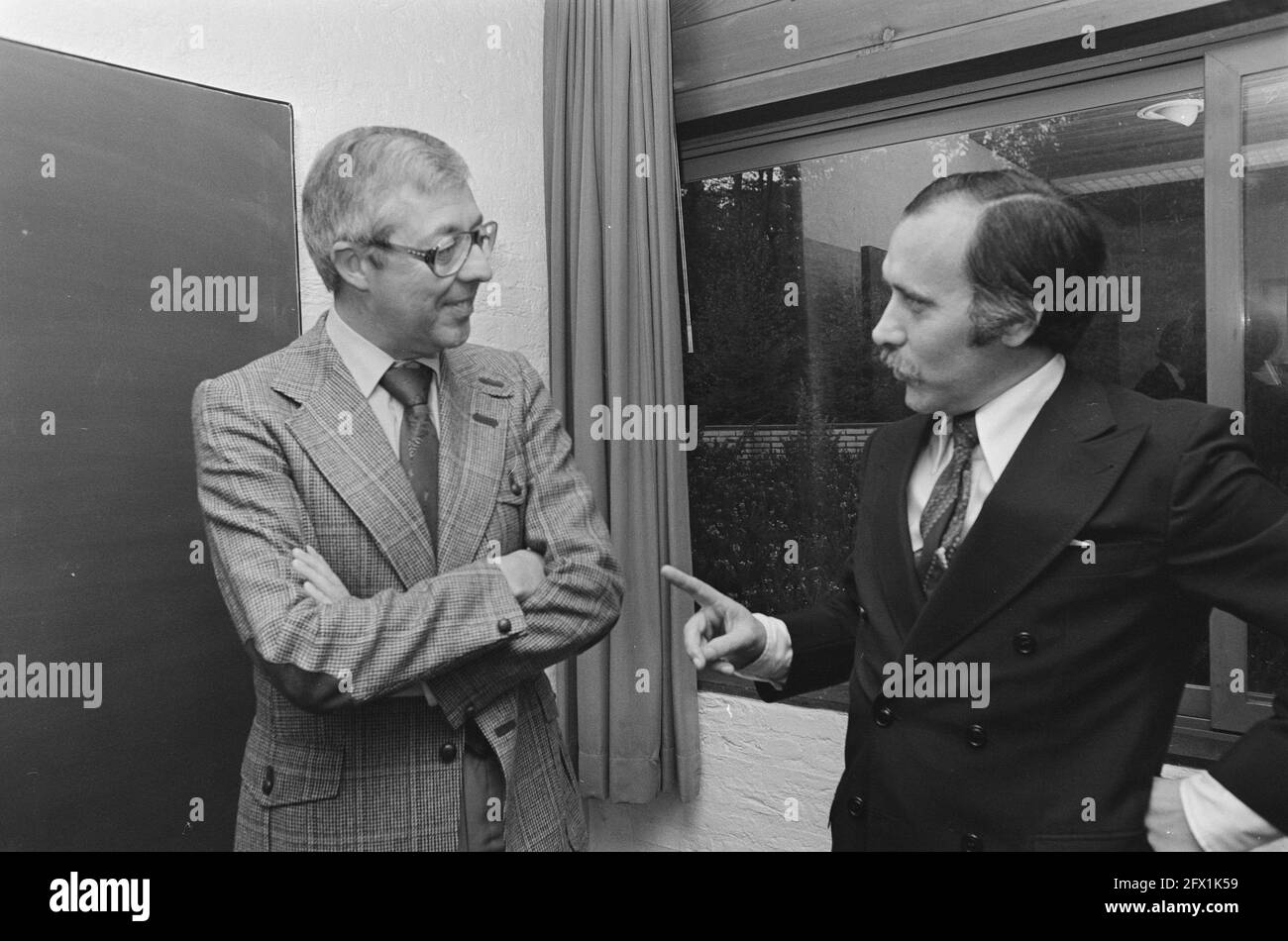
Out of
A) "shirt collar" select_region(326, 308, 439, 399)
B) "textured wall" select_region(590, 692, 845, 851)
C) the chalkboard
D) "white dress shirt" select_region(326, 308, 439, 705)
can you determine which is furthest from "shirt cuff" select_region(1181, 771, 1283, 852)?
the chalkboard

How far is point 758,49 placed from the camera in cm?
244

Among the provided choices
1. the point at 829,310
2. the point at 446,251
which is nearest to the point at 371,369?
the point at 446,251

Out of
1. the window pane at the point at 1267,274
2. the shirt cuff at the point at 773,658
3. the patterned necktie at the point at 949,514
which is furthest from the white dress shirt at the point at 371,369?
the window pane at the point at 1267,274

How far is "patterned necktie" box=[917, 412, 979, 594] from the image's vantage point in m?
1.51

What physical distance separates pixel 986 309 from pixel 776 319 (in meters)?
1.11

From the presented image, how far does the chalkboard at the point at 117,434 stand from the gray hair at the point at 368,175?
0.48 metres

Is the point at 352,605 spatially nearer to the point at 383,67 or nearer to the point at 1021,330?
the point at 1021,330

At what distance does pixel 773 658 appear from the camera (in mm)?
1656

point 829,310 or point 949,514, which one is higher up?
point 829,310

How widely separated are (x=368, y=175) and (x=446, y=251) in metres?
0.17

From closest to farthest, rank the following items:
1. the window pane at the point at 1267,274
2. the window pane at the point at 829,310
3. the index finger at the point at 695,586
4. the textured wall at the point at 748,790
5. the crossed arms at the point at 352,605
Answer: the crossed arms at the point at 352,605
the index finger at the point at 695,586
the window pane at the point at 1267,274
the window pane at the point at 829,310
the textured wall at the point at 748,790

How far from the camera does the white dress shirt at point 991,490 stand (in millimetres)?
1265

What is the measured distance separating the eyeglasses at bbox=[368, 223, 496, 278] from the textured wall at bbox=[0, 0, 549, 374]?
661 mm

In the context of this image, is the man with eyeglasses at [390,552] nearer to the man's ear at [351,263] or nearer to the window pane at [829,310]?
the man's ear at [351,263]
